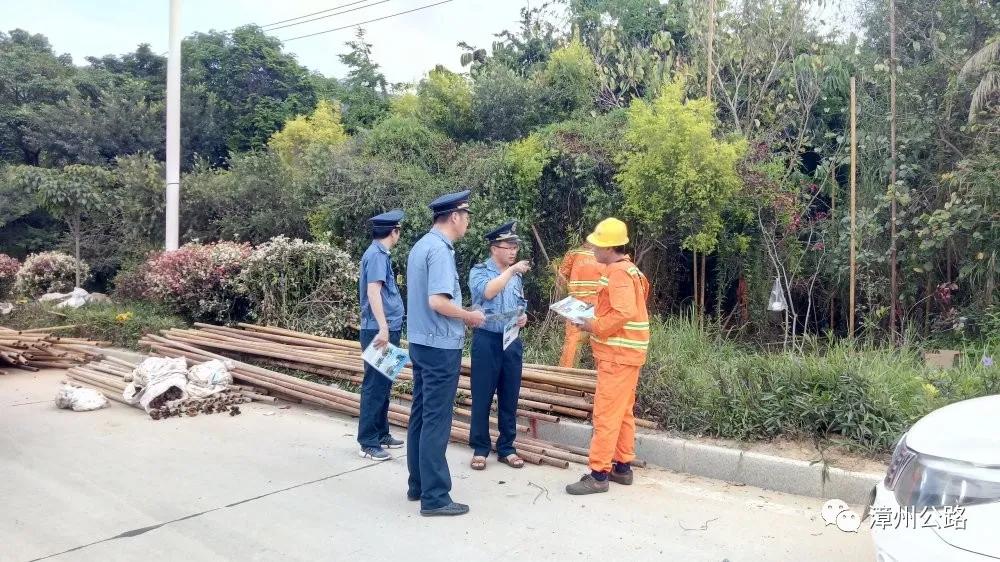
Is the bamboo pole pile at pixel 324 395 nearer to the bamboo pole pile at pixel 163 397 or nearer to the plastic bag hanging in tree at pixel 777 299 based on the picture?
the bamboo pole pile at pixel 163 397

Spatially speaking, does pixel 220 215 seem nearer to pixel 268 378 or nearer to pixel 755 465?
pixel 268 378

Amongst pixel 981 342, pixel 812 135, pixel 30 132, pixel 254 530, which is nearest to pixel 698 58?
pixel 812 135

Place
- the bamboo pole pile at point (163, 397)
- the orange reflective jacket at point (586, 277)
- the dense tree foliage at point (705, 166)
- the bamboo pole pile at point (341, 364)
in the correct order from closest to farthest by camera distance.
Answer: the bamboo pole pile at point (341, 364), the orange reflective jacket at point (586, 277), the bamboo pole pile at point (163, 397), the dense tree foliage at point (705, 166)

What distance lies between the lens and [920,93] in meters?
8.45

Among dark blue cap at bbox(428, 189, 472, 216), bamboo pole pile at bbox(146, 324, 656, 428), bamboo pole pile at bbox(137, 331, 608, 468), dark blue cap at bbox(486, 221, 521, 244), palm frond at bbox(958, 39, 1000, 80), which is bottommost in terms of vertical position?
bamboo pole pile at bbox(137, 331, 608, 468)

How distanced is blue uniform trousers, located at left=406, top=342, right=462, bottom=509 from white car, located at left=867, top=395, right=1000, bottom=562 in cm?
240

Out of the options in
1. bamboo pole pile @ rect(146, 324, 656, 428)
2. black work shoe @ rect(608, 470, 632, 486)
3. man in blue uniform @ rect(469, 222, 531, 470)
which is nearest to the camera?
black work shoe @ rect(608, 470, 632, 486)

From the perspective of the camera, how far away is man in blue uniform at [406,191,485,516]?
14.6 ft

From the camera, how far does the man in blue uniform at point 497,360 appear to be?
5.42 m

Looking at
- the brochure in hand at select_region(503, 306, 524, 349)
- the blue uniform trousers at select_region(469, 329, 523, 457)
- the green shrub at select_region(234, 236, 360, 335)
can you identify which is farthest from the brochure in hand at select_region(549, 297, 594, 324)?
A: the green shrub at select_region(234, 236, 360, 335)

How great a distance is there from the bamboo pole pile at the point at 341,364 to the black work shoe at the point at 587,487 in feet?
2.80

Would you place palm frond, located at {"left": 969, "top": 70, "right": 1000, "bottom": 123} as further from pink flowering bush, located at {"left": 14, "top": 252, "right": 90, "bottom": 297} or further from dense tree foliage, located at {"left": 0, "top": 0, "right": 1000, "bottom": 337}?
pink flowering bush, located at {"left": 14, "top": 252, "right": 90, "bottom": 297}

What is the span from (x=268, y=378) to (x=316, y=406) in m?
0.61

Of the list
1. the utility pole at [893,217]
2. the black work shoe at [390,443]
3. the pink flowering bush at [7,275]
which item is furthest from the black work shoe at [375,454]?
the pink flowering bush at [7,275]
